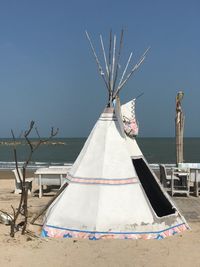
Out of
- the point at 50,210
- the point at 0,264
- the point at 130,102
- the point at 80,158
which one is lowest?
the point at 0,264

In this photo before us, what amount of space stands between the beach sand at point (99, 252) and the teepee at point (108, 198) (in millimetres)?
265

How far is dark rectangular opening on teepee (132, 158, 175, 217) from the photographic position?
376 inches

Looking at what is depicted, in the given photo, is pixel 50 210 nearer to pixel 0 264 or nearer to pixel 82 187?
pixel 82 187

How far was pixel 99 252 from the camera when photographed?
7.17 metres

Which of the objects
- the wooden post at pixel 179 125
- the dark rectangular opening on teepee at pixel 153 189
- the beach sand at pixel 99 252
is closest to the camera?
the beach sand at pixel 99 252

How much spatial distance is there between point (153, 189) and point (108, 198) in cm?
253

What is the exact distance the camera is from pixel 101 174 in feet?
27.4

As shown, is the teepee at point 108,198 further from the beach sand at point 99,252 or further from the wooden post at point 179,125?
the wooden post at point 179,125

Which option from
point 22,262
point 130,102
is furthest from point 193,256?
point 130,102

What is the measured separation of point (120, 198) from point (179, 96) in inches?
285

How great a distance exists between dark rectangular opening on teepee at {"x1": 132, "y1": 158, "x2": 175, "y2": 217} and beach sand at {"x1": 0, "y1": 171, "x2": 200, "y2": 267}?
4.72 ft

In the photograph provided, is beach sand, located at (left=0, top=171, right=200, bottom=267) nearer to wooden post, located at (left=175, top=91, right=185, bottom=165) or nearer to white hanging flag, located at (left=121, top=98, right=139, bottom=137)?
white hanging flag, located at (left=121, top=98, right=139, bottom=137)

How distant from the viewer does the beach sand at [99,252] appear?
22.1ft

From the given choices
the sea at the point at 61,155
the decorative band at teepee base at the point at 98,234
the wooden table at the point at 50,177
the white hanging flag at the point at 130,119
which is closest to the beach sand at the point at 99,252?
the decorative band at teepee base at the point at 98,234
